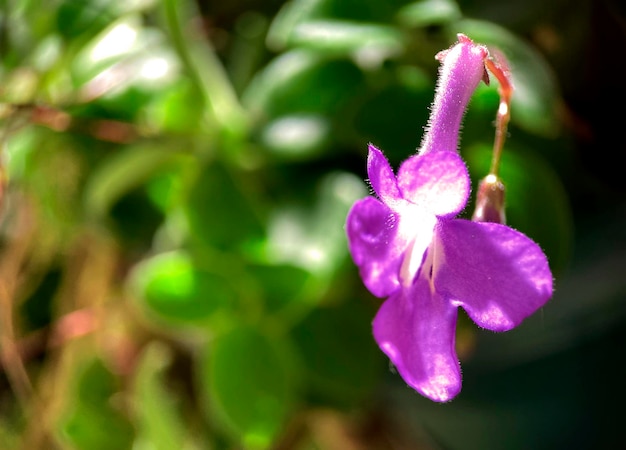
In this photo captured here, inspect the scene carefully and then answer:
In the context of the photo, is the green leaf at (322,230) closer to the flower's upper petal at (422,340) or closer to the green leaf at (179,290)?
the green leaf at (179,290)

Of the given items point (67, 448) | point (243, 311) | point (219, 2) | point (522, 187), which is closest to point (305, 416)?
point (243, 311)

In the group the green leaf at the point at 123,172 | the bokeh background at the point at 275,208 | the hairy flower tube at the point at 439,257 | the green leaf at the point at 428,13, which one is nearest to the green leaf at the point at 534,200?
the bokeh background at the point at 275,208

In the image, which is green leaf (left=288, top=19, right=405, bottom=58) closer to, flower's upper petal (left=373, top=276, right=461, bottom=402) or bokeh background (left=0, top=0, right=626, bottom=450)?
bokeh background (left=0, top=0, right=626, bottom=450)

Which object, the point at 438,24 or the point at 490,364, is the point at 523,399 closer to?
the point at 490,364

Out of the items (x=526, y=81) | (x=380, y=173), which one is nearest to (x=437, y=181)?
(x=380, y=173)

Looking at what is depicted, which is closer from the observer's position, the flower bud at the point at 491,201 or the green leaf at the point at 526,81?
the flower bud at the point at 491,201

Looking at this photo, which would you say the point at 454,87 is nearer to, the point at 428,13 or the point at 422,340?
the point at 422,340

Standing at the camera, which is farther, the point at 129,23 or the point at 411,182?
the point at 129,23
